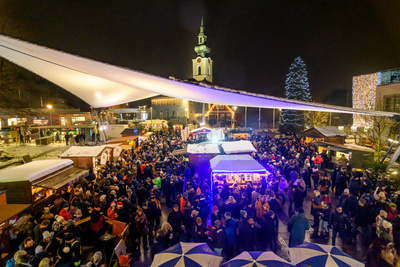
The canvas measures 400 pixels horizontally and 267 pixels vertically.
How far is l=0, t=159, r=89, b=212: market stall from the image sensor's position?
5.96 meters

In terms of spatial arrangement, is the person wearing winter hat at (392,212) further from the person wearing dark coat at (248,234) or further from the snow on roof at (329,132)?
the snow on roof at (329,132)

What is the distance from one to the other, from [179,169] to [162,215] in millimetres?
2797

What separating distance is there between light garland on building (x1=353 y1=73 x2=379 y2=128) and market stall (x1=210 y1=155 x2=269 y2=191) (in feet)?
67.5

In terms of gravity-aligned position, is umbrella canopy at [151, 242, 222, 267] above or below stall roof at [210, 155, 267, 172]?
below

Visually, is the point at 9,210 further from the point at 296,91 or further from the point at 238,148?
the point at 296,91

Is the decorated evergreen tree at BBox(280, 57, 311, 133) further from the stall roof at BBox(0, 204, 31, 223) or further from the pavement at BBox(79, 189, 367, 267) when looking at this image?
the stall roof at BBox(0, 204, 31, 223)

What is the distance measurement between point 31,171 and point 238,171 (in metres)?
7.09

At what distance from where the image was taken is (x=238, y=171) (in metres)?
7.81

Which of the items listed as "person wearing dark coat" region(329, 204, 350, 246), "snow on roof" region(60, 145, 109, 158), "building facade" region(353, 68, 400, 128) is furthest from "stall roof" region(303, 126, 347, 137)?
"snow on roof" region(60, 145, 109, 158)

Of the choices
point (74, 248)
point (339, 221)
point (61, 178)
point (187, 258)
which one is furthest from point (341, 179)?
point (61, 178)

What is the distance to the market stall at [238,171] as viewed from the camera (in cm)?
782

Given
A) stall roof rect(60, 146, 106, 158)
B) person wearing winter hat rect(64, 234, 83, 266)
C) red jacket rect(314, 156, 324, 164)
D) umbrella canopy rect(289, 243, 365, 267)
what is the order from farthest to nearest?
1. red jacket rect(314, 156, 324, 164)
2. stall roof rect(60, 146, 106, 158)
3. person wearing winter hat rect(64, 234, 83, 266)
4. umbrella canopy rect(289, 243, 365, 267)

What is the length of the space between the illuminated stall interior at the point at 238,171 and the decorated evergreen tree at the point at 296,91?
80.1ft

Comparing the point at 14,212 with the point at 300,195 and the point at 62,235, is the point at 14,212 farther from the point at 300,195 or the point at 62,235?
the point at 300,195
